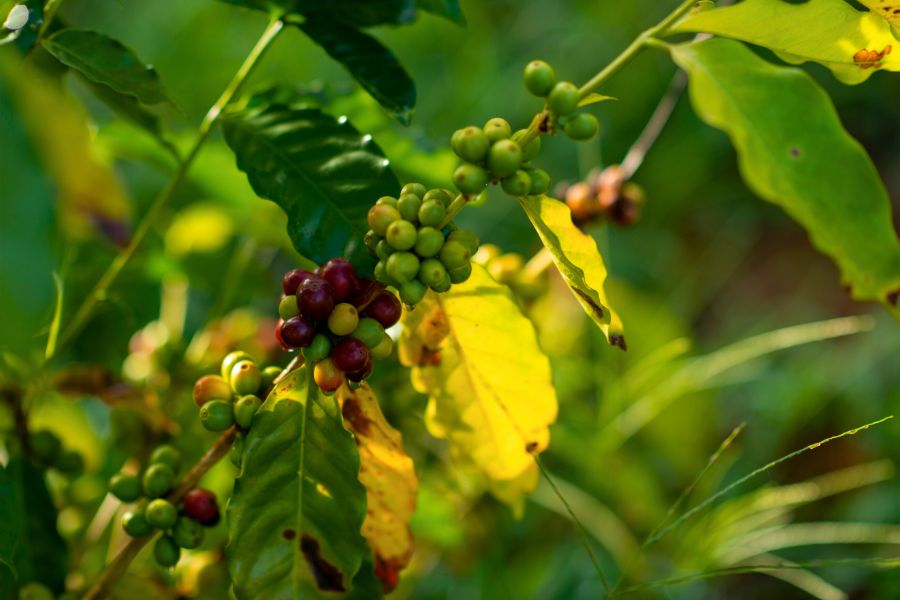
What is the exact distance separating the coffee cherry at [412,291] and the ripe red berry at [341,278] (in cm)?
4

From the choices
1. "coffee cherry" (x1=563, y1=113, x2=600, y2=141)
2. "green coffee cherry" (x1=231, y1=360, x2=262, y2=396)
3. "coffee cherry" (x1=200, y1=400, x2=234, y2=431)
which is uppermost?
"coffee cherry" (x1=563, y1=113, x2=600, y2=141)

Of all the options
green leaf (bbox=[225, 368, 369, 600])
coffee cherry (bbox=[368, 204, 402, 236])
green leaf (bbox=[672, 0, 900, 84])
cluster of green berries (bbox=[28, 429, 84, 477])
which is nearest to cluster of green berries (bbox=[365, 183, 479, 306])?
coffee cherry (bbox=[368, 204, 402, 236])

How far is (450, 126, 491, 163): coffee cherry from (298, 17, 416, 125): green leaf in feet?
0.47

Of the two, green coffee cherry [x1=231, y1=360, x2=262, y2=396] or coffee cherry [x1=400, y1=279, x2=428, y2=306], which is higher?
coffee cherry [x1=400, y1=279, x2=428, y2=306]

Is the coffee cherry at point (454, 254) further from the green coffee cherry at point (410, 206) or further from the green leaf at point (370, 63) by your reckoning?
the green leaf at point (370, 63)

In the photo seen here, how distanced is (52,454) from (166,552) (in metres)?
0.25

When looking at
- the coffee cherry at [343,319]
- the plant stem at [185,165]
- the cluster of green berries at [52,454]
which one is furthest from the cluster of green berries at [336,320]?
the cluster of green berries at [52,454]

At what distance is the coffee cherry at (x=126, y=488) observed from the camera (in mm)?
754

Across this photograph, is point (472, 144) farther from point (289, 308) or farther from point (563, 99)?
point (289, 308)

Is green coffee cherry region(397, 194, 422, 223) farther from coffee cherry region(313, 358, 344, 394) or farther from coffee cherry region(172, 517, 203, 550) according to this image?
coffee cherry region(172, 517, 203, 550)

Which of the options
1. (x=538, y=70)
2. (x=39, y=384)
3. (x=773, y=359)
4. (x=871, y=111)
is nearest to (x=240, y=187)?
(x=39, y=384)

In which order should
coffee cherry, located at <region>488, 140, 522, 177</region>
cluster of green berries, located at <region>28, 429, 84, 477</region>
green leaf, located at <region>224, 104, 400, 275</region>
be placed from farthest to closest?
cluster of green berries, located at <region>28, 429, 84, 477</region> < green leaf, located at <region>224, 104, 400, 275</region> < coffee cherry, located at <region>488, 140, 522, 177</region>

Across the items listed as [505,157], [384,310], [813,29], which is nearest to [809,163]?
[813,29]

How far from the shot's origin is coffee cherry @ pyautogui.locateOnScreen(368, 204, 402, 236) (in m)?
0.61
